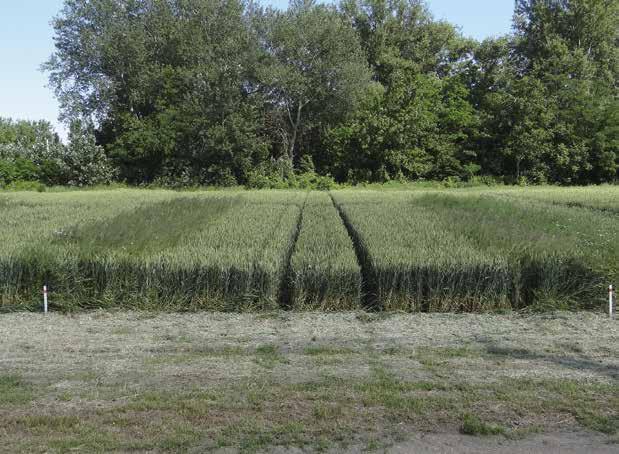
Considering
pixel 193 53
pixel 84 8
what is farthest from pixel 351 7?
pixel 84 8

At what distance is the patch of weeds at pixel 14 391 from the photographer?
528 cm

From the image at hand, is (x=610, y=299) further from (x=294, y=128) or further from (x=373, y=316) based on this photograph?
(x=294, y=128)

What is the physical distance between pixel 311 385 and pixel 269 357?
3.49 ft

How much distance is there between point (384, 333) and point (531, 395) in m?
2.59

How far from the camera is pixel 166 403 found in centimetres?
516

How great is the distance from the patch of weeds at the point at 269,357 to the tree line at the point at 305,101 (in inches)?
1330

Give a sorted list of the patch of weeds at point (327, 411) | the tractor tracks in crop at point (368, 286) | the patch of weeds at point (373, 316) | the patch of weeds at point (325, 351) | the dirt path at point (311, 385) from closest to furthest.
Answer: the dirt path at point (311, 385) → the patch of weeds at point (327, 411) → the patch of weeds at point (325, 351) → the patch of weeds at point (373, 316) → the tractor tracks in crop at point (368, 286)

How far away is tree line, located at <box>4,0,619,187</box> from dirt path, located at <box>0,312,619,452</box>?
109 feet

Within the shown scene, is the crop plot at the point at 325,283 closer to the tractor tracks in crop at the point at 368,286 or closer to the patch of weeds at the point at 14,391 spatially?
the tractor tracks in crop at the point at 368,286

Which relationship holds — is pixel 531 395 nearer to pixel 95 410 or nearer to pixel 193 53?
pixel 95 410

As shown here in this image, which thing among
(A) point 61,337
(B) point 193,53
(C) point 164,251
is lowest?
(A) point 61,337

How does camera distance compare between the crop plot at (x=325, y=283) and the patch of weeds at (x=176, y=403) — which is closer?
the patch of weeds at (x=176, y=403)

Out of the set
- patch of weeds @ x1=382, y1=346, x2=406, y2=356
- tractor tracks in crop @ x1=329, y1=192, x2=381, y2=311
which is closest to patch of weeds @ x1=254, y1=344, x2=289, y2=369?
patch of weeds @ x1=382, y1=346, x2=406, y2=356

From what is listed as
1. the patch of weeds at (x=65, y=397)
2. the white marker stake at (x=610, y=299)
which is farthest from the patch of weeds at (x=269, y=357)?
the white marker stake at (x=610, y=299)
